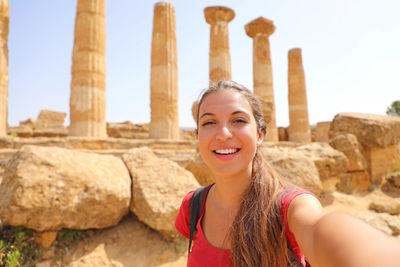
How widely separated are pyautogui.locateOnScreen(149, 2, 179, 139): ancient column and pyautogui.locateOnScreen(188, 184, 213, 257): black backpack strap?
1024 centimetres

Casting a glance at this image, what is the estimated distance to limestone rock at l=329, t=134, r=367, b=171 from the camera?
7715 mm

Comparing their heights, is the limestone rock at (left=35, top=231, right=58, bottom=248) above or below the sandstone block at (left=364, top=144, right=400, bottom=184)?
below

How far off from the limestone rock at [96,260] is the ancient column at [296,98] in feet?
54.1

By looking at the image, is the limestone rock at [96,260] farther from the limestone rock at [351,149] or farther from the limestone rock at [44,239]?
the limestone rock at [351,149]

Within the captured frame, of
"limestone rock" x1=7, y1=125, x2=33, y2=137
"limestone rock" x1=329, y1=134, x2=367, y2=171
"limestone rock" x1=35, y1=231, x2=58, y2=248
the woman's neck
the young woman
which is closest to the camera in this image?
the young woman

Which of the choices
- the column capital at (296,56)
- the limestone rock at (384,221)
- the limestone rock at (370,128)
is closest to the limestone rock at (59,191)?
the limestone rock at (384,221)

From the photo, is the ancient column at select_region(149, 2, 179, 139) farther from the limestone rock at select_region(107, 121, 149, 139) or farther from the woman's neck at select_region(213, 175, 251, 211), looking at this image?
the woman's neck at select_region(213, 175, 251, 211)

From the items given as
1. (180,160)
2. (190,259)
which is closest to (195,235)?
(190,259)

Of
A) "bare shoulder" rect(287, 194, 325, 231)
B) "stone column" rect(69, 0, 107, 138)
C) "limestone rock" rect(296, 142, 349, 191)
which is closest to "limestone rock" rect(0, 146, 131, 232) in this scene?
"bare shoulder" rect(287, 194, 325, 231)

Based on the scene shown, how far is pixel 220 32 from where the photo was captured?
51.3ft

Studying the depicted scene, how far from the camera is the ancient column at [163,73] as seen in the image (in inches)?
472

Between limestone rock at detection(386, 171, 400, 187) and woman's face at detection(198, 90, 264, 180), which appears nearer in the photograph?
woman's face at detection(198, 90, 264, 180)

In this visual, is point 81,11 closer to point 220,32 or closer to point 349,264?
point 220,32

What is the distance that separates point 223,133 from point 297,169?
4.28 meters
